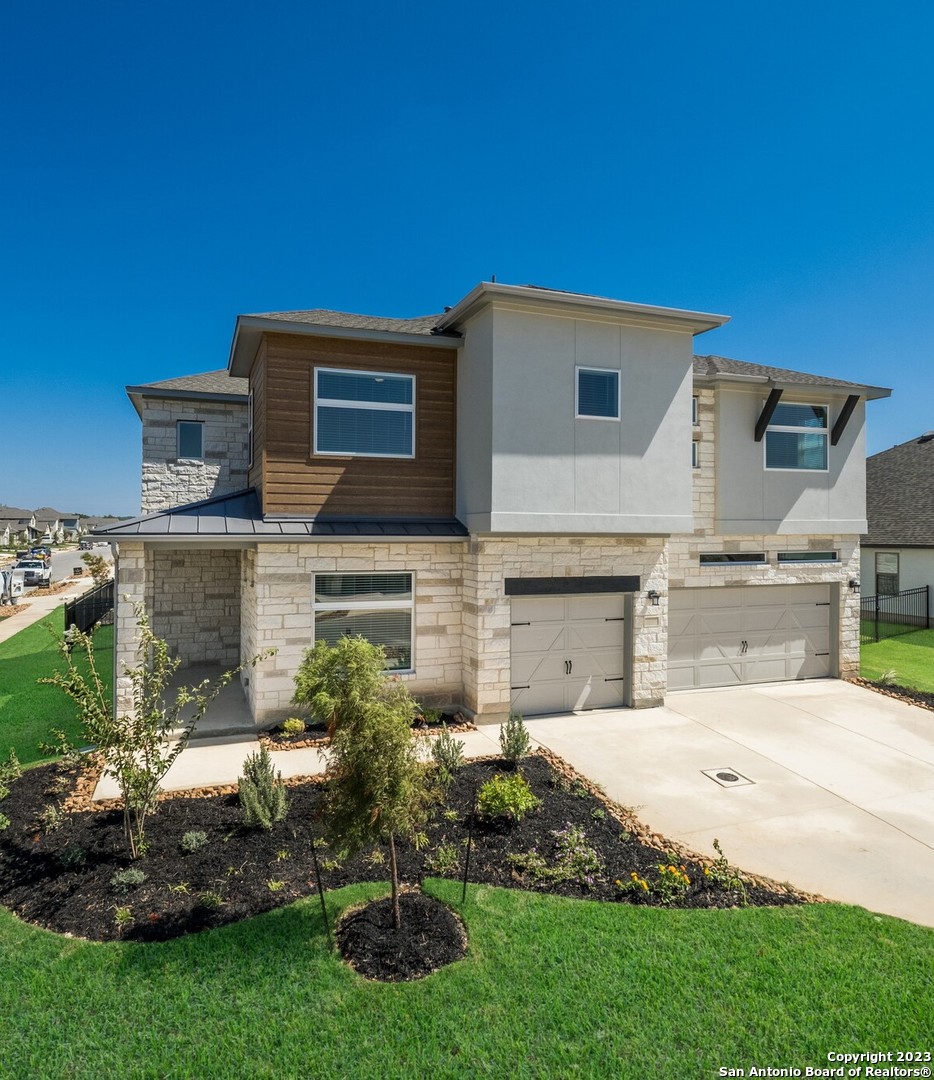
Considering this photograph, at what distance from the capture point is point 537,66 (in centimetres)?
1127

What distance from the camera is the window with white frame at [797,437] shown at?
1291 cm

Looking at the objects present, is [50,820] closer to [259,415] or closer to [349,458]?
[349,458]

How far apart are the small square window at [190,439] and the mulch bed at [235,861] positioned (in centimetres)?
903

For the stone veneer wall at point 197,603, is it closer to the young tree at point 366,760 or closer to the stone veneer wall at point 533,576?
the stone veneer wall at point 533,576

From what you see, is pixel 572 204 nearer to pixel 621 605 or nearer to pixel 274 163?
pixel 274 163

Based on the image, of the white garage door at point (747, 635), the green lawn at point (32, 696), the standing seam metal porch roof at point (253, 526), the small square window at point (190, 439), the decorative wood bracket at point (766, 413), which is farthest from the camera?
the small square window at point (190, 439)

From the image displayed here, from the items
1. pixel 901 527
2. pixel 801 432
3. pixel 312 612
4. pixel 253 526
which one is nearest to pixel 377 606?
pixel 312 612

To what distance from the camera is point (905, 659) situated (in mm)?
15594

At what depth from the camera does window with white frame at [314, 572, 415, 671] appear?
395 inches

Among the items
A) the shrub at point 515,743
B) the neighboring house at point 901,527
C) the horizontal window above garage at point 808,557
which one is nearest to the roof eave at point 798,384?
the horizontal window above garage at point 808,557

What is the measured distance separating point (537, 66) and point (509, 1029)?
46.8ft

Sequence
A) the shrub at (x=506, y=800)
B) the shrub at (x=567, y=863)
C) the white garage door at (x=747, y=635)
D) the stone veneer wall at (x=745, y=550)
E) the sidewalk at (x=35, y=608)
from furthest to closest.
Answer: the sidewalk at (x=35, y=608) < the white garage door at (x=747, y=635) < the stone veneer wall at (x=745, y=550) < the shrub at (x=506, y=800) < the shrub at (x=567, y=863)

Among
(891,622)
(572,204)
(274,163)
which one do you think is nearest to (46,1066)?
(274,163)

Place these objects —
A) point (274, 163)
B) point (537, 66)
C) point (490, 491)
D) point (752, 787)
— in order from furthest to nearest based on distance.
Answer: point (274, 163), point (537, 66), point (490, 491), point (752, 787)
